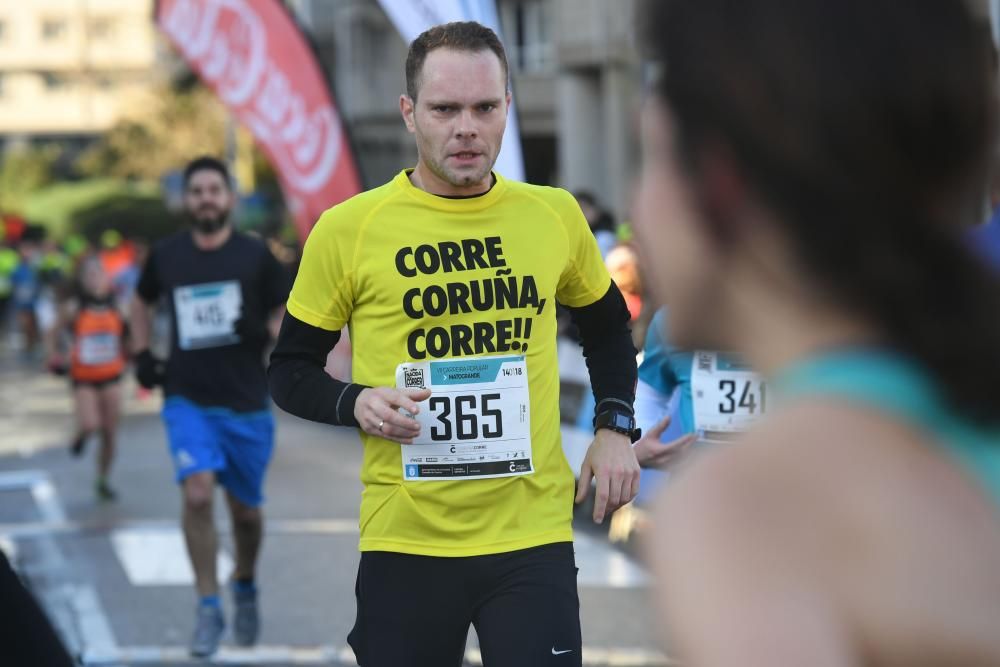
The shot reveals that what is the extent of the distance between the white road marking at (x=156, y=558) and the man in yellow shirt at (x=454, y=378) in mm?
4424

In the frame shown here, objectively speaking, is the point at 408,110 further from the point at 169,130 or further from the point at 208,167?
the point at 169,130

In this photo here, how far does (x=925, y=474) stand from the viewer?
107cm

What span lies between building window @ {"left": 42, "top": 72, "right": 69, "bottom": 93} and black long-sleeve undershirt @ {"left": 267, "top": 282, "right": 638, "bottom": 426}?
93.7 m

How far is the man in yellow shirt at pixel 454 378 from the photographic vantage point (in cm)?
352

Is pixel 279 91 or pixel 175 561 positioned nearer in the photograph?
pixel 175 561

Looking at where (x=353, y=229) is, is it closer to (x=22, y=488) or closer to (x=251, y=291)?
(x=251, y=291)

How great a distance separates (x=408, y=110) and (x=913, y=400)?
281cm

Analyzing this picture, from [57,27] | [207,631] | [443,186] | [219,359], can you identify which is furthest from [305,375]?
[57,27]

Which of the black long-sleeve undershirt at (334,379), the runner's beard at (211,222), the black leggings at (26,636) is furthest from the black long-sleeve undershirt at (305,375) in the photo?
the runner's beard at (211,222)

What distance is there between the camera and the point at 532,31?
4047cm

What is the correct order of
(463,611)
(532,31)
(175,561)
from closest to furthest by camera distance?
(463,611)
(175,561)
(532,31)

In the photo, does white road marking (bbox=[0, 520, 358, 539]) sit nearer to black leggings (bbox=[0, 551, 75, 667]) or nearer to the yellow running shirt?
the yellow running shirt

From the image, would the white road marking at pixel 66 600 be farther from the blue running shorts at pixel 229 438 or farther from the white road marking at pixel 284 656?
the blue running shorts at pixel 229 438

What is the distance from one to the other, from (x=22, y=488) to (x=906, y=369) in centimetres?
1086
